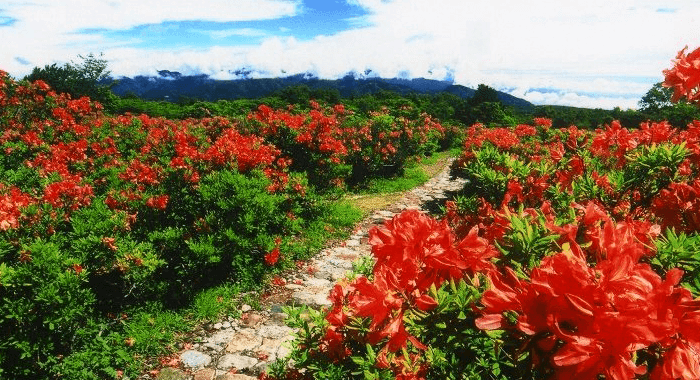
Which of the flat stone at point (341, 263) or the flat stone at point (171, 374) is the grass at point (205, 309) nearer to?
the flat stone at point (171, 374)

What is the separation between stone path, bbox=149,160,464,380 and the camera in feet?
13.1

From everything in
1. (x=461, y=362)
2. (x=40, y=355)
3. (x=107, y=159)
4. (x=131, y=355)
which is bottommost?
(x=131, y=355)

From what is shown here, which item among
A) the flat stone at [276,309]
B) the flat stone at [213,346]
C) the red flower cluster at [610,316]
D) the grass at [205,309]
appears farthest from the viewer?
the flat stone at [276,309]

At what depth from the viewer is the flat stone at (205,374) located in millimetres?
3893

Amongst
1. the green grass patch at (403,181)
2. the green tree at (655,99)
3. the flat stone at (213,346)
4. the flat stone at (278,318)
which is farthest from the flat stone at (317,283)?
the green tree at (655,99)

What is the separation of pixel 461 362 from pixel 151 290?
416 centimetres

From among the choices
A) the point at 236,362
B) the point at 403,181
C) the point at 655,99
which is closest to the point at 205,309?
the point at 236,362

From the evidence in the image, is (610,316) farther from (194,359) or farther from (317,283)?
(317,283)

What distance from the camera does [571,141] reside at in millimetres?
3986

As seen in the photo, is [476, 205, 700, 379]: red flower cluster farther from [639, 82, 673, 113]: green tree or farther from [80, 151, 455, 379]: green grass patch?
[639, 82, 673, 113]: green tree

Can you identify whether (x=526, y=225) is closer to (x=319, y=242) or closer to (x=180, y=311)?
(x=180, y=311)

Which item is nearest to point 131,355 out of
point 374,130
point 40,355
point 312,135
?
point 40,355

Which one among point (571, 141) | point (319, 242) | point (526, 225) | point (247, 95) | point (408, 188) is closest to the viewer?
point (526, 225)

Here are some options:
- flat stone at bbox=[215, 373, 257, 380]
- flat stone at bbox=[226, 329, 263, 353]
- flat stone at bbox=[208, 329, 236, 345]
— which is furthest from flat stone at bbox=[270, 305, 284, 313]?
flat stone at bbox=[215, 373, 257, 380]
